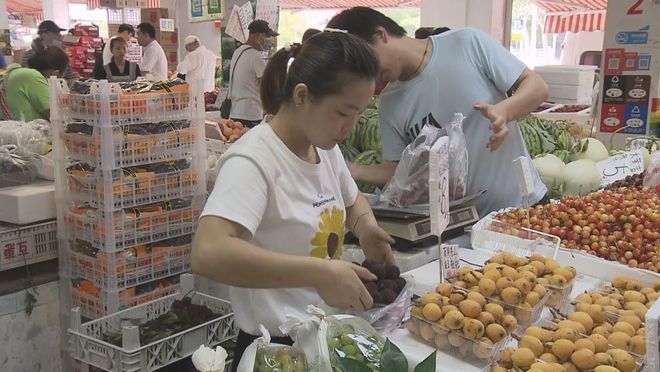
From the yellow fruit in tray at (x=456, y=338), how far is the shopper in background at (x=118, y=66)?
754 cm

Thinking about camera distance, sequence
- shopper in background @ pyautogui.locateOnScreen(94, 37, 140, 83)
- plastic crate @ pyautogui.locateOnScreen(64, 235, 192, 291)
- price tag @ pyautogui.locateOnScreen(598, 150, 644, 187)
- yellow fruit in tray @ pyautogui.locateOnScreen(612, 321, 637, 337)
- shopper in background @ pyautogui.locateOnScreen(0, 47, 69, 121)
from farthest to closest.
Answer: shopper in background @ pyautogui.locateOnScreen(94, 37, 140, 83) → shopper in background @ pyautogui.locateOnScreen(0, 47, 69, 121) → price tag @ pyautogui.locateOnScreen(598, 150, 644, 187) → plastic crate @ pyautogui.locateOnScreen(64, 235, 192, 291) → yellow fruit in tray @ pyautogui.locateOnScreen(612, 321, 637, 337)

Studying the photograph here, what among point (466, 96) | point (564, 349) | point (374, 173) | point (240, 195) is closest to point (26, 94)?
point (374, 173)

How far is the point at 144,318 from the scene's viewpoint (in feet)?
9.11

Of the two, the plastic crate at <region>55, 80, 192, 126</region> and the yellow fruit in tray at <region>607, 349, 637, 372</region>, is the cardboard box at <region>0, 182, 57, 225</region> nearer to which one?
the plastic crate at <region>55, 80, 192, 126</region>

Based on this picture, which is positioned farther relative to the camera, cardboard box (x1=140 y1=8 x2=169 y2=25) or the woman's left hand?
cardboard box (x1=140 y1=8 x2=169 y2=25)

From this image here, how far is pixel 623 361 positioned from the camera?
1284 mm

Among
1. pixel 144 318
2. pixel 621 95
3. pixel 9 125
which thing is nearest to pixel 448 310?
pixel 144 318

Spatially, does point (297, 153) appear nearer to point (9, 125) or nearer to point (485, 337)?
point (485, 337)

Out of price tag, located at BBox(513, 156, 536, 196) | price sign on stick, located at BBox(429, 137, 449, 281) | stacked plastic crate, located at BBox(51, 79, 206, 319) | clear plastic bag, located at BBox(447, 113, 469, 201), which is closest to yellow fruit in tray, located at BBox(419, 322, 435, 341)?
price sign on stick, located at BBox(429, 137, 449, 281)

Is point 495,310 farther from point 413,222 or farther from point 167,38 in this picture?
point 167,38

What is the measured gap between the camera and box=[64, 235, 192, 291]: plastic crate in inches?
107

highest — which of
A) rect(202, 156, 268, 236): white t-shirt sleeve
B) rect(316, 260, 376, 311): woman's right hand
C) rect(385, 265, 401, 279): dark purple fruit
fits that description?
rect(202, 156, 268, 236): white t-shirt sleeve

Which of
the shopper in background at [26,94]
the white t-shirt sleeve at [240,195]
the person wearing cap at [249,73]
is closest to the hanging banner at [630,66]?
the person wearing cap at [249,73]

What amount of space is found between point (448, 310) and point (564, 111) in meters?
5.56
